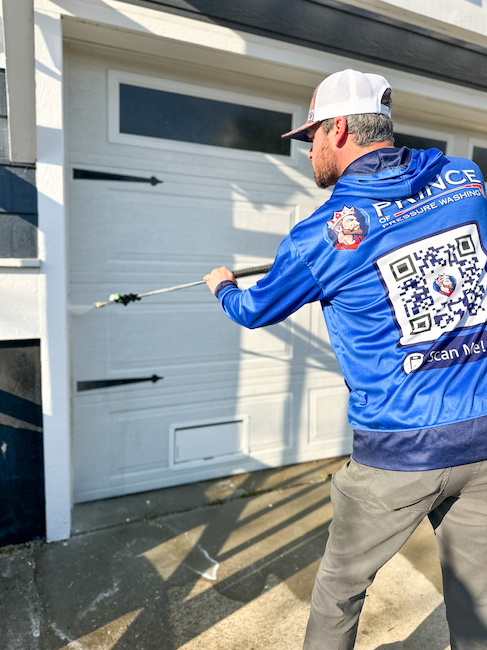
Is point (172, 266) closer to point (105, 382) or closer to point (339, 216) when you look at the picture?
point (105, 382)

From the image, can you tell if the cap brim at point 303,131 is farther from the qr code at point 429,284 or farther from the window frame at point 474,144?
the window frame at point 474,144

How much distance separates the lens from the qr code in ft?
4.46

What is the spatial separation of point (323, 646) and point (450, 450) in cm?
75

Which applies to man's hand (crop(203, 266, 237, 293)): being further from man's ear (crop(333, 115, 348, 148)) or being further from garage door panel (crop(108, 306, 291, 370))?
garage door panel (crop(108, 306, 291, 370))

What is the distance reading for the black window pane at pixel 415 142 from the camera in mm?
3613

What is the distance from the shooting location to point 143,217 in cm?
291

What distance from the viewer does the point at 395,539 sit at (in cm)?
144

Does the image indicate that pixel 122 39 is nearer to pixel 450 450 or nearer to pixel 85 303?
pixel 85 303

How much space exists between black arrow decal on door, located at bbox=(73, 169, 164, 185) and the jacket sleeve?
1.57 meters

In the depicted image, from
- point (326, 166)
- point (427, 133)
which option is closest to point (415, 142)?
point (427, 133)

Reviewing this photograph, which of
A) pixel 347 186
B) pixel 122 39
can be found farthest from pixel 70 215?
pixel 347 186

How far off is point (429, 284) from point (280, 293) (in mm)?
429

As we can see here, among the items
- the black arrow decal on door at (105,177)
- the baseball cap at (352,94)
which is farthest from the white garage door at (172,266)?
the baseball cap at (352,94)

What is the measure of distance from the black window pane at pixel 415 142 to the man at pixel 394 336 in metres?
2.28
